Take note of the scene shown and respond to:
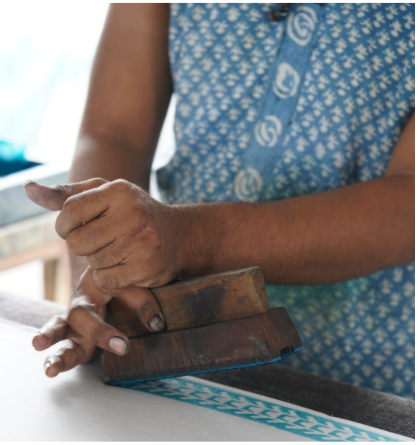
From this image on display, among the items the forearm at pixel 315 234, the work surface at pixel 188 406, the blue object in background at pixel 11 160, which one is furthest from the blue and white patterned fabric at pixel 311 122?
the blue object in background at pixel 11 160

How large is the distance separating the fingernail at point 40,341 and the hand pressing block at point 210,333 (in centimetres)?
→ 8

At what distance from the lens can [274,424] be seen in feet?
2.14

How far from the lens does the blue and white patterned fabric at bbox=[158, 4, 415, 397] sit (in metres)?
0.97

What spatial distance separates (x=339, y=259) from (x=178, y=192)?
0.35m

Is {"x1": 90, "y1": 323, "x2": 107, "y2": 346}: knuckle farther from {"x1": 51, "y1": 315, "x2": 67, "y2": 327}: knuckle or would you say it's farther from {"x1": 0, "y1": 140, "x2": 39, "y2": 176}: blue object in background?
{"x1": 0, "y1": 140, "x2": 39, "y2": 176}: blue object in background

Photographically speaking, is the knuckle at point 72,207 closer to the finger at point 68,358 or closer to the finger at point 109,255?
the finger at point 109,255

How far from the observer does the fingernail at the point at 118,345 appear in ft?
2.18

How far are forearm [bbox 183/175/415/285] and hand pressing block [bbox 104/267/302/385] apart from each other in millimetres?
82

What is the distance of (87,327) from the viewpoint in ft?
2.31

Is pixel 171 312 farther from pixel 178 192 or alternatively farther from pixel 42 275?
pixel 42 275

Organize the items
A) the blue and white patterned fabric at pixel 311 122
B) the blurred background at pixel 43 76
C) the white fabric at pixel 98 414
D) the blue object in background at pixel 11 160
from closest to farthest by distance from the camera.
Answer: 1. the white fabric at pixel 98 414
2. the blue and white patterned fabric at pixel 311 122
3. the blue object in background at pixel 11 160
4. the blurred background at pixel 43 76

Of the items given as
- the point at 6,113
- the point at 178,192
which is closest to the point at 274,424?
the point at 178,192

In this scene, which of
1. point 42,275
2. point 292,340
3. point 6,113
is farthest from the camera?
point 6,113

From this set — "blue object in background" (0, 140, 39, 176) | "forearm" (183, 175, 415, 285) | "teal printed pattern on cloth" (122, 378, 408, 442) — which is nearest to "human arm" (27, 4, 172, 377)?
"forearm" (183, 175, 415, 285)
